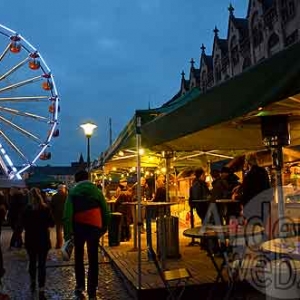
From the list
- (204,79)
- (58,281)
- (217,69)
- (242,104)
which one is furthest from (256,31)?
(242,104)

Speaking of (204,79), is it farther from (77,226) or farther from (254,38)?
(77,226)

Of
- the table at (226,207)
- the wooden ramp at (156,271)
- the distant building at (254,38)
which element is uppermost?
the distant building at (254,38)

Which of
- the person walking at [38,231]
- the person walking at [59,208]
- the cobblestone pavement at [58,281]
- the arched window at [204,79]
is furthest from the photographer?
the arched window at [204,79]

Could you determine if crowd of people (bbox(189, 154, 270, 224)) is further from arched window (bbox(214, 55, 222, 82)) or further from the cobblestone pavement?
arched window (bbox(214, 55, 222, 82))

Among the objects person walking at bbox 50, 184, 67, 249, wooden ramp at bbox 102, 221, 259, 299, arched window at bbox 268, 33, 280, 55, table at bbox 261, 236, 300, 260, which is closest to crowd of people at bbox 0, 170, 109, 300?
wooden ramp at bbox 102, 221, 259, 299

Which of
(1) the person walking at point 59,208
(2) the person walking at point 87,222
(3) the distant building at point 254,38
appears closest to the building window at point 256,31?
(3) the distant building at point 254,38

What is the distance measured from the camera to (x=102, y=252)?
11.7 m

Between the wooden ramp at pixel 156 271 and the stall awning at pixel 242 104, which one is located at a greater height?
the stall awning at pixel 242 104

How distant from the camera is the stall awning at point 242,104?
3309 mm

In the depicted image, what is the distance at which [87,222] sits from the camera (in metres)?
6.36

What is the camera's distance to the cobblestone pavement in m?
7.00

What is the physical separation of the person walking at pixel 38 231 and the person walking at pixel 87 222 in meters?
0.66

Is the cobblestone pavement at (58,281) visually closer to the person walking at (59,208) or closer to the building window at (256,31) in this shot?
the person walking at (59,208)

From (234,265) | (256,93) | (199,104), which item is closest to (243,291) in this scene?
(234,265)
